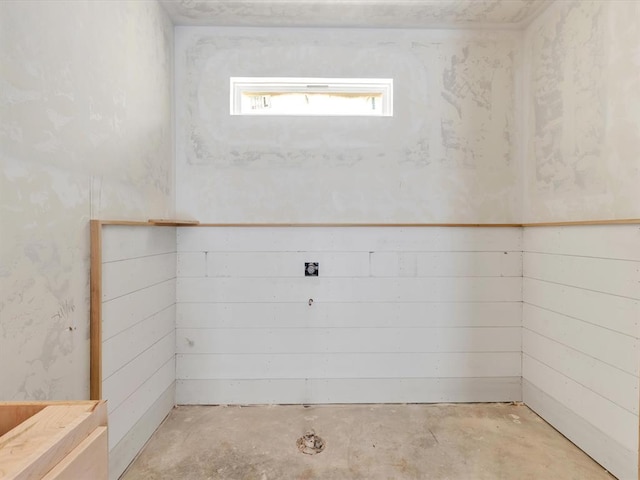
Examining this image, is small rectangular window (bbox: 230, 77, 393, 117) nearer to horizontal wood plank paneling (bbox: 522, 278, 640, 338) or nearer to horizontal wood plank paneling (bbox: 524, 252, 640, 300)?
horizontal wood plank paneling (bbox: 524, 252, 640, 300)

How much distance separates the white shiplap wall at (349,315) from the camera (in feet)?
7.43

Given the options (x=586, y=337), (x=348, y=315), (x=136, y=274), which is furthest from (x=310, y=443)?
(x=586, y=337)

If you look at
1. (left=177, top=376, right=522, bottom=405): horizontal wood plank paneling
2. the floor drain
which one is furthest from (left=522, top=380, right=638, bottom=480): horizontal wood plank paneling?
the floor drain

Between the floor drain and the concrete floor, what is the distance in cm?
3

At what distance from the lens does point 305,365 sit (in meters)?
2.28

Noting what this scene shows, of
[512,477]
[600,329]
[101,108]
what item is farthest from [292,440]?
[101,108]

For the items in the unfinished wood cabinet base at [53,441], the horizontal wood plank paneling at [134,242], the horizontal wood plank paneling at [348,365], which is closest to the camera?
the unfinished wood cabinet base at [53,441]

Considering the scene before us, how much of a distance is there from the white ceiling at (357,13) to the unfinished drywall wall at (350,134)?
69 mm

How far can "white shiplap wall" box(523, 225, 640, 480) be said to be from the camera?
5.13 ft

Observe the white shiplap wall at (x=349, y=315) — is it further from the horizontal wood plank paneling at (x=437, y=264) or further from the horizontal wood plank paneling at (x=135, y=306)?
the horizontal wood plank paneling at (x=135, y=306)

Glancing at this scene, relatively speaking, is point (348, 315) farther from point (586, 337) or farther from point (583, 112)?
point (583, 112)

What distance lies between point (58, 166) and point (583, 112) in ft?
8.16

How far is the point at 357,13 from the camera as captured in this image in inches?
84.1

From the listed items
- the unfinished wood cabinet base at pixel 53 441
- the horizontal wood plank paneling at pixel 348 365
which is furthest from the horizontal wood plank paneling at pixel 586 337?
the unfinished wood cabinet base at pixel 53 441
